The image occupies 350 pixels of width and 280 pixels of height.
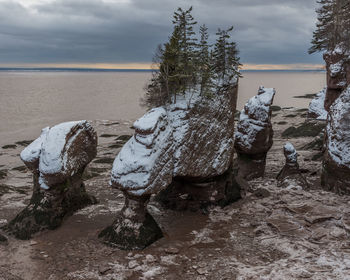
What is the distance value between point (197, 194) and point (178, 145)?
237 cm

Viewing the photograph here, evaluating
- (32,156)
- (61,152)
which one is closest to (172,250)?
(61,152)

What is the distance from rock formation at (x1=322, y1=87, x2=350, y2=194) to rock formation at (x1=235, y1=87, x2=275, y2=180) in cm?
264

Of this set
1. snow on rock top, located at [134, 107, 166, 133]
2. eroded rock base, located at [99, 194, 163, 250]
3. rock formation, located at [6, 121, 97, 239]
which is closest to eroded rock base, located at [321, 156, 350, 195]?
snow on rock top, located at [134, 107, 166, 133]

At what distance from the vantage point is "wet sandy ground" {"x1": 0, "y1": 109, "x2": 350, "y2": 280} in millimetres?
8625

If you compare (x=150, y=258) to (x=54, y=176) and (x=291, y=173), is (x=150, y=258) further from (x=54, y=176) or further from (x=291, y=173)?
(x=291, y=173)

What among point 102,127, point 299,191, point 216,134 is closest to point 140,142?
point 216,134

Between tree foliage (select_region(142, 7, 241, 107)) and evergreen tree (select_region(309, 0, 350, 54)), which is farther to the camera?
evergreen tree (select_region(309, 0, 350, 54))

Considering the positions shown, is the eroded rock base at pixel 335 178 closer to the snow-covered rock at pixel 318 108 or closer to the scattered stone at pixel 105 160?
the scattered stone at pixel 105 160

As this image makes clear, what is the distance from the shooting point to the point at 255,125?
15.5 metres

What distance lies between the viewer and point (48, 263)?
30.6 feet

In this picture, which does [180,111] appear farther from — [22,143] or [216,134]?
[22,143]

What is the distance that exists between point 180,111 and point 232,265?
5176mm

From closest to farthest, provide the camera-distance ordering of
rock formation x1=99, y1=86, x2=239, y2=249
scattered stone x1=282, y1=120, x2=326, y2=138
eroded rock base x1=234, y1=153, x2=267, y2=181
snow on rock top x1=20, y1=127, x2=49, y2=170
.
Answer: rock formation x1=99, y1=86, x2=239, y2=249 → snow on rock top x1=20, y1=127, x2=49, y2=170 → eroded rock base x1=234, y1=153, x2=267, y2=181 → scattered stone x1=282, y1=120, x2=326, y2=138

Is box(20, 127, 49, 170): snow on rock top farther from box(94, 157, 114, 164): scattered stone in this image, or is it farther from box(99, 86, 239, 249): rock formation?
box(94, 157, 114, 164): scattered stone
